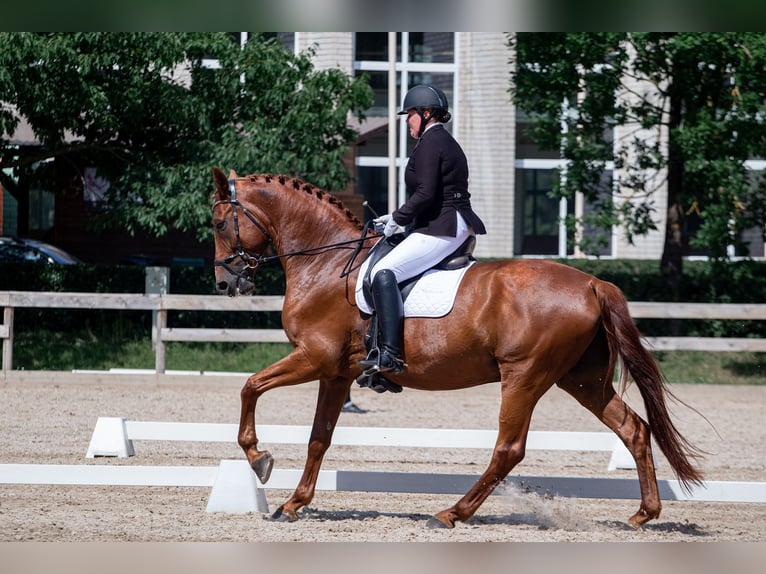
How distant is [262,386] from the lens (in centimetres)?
586

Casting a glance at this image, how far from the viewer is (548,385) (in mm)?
5793

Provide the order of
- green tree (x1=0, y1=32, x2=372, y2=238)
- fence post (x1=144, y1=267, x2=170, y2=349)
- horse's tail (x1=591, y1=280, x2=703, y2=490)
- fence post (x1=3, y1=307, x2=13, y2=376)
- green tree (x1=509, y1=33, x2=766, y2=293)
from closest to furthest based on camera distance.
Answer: horse's tail (x1=591, y1=280, x2=703, y2=490) → fence post (x1=3, y1=307, x2=13, y2=376) → green tree (x1=0, y1=32, x2=372, y2=238) → green tree (x1=509, y1=33, x2=766, y2=293) → fence post (x1=144, y1=267, x2=170, y2=349)

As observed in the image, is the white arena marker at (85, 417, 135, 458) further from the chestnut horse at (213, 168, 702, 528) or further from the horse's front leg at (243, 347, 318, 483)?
the horse's front leg at (243, 347, 318, 483)

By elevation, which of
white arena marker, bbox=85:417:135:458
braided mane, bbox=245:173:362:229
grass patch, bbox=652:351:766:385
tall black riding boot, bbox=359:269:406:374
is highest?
braided mane, bbox=245:173:362:229

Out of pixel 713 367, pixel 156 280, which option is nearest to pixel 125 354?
pixel 156 280

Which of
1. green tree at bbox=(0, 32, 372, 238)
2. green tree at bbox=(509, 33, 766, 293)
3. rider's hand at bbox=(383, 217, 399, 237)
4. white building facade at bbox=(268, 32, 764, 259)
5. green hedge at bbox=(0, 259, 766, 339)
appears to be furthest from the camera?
white building facade at bbox=(268, 32, 764, 259)

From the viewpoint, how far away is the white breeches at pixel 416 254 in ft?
19.2

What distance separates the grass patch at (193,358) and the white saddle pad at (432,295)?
9542 mm

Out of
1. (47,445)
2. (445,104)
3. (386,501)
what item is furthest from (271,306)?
(445,104)

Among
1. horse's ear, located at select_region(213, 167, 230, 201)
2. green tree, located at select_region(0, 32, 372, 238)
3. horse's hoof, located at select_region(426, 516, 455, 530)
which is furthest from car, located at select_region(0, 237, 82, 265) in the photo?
horse's hoof, located at select_region(426, 516, 455, 530)

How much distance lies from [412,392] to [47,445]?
5980mm

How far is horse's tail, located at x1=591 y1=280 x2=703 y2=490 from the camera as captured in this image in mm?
5801

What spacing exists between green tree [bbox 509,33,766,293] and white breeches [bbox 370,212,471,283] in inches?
381
